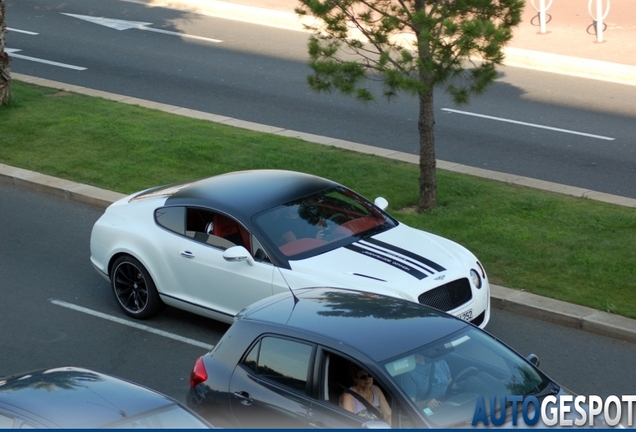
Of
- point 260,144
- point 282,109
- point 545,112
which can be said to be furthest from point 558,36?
point 260,144

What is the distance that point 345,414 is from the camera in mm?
5836

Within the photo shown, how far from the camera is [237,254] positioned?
8.68 m

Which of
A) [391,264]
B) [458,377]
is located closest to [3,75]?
[391,264]

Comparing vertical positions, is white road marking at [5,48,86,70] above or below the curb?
above

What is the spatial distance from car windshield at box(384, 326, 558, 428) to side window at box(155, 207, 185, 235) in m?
4.00

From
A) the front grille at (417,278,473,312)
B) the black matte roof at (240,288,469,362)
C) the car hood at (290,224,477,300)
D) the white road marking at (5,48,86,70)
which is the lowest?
the front grille at (417,278,473,312)

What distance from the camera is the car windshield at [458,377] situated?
5.71 meters

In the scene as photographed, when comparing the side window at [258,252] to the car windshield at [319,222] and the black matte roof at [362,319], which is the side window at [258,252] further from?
the black matte roof at [362,319]

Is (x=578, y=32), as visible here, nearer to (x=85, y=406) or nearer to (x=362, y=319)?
(x=362, y=319)

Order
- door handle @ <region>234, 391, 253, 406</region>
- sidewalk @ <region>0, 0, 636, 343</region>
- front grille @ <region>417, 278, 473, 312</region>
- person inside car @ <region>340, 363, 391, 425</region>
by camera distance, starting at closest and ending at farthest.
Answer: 1. person inside car @ <region>340, 363, 391, 425</region>
2. door handle @ <region>234, 391, 253, 406</region>
3. front grille @ <region>417, 278, 473, 312</region>
4. sidewalk @ <region>0, 0, 636, 343</region>

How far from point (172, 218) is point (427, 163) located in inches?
156

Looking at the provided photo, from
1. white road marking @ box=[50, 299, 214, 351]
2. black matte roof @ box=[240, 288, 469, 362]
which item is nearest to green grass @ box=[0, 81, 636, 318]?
white road marking @ box=[50, 299, 214, 351]

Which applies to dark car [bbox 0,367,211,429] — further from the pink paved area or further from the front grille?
the pink paved area

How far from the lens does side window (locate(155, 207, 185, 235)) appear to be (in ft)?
31.1
